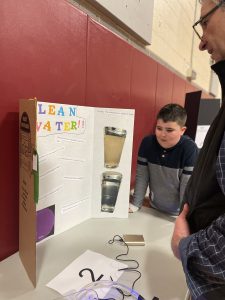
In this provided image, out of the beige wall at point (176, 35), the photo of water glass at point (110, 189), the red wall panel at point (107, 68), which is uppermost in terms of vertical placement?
the beige wall at point (176, 35)

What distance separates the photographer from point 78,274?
77 cm

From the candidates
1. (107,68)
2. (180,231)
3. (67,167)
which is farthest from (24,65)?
(180,231)

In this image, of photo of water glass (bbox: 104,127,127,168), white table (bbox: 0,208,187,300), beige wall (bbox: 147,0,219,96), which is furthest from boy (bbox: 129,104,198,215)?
beige wall (bbox: 147,0,219,96)

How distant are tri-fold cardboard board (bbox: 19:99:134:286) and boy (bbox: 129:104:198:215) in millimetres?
220

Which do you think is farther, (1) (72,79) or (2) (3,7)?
(1) (72,79)

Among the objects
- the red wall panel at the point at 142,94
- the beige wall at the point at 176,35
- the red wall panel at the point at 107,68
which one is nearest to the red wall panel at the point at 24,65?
the red wall panel at the point at 107,68

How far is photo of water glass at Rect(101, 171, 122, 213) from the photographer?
1.14 metres

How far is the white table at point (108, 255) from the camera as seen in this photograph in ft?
2.33

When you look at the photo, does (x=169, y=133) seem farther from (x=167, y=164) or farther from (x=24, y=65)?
(x=24, y=65)

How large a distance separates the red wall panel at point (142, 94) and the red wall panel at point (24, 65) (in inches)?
25.9

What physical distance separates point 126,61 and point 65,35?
1.84 feet

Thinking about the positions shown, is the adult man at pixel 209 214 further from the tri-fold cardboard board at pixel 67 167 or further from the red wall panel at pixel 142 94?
the red wall panel at pixel 142 94

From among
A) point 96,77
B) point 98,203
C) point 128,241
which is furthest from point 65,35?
point 128,241

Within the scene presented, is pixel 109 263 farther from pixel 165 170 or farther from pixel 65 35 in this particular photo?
pixel 65 35
